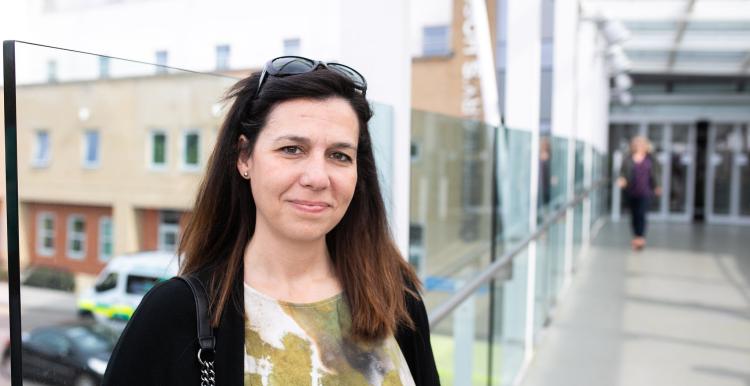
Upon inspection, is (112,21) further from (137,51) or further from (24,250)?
(24,250)

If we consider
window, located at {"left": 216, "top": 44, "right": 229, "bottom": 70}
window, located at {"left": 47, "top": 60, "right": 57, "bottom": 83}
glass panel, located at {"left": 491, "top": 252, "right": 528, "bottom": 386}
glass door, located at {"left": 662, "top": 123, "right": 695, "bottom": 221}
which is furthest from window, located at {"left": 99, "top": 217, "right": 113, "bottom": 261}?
glass door, located at {"left": 662, "top": 123, "right": 695, "bottom": 221}

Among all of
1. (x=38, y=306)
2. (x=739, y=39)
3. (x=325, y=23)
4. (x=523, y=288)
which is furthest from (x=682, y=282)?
(x=38, y=306)

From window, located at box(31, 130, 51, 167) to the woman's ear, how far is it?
11.3 inches

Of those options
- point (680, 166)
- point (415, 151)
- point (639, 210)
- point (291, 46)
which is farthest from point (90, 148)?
point (680, 166)

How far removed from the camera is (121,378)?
1034 millimetres

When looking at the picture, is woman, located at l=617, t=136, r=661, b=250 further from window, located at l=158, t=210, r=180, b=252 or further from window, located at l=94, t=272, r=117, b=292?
window, located at l=94, t=272, r=117, b=292

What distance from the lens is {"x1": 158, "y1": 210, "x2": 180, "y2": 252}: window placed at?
1588 millimetres

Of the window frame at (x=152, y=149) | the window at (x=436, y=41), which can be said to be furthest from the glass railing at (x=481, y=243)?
the window at (x=436, y=41)

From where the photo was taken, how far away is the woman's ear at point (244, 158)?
122cm

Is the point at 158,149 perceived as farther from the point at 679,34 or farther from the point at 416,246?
the point at 679,34

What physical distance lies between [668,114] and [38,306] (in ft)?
61.7

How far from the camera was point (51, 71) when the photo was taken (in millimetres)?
1032

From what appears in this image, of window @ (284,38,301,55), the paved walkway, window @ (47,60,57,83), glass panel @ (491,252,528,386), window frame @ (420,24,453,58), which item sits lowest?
the paved walkway

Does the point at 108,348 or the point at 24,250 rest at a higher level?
the point at 24,250
